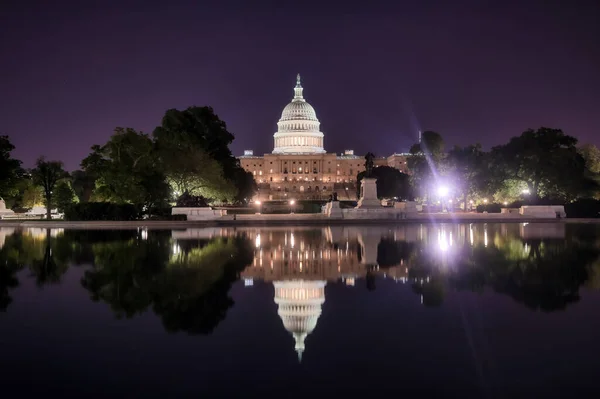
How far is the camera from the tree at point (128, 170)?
50.8 m

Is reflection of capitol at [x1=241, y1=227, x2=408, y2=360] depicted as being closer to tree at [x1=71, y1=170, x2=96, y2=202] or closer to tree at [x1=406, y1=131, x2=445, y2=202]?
tree at [x1=406, y1=131, x2=445, y2=202]

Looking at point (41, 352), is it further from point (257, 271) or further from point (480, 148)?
point (480, 148)

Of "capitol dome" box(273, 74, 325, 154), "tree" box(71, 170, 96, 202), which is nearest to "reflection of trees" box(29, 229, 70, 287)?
"tree" box(71, 170, 96, 202)

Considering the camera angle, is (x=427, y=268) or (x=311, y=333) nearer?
(x=311, y=333)

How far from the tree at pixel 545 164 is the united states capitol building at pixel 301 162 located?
9897cm

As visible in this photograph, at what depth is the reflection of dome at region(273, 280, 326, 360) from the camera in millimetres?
10266

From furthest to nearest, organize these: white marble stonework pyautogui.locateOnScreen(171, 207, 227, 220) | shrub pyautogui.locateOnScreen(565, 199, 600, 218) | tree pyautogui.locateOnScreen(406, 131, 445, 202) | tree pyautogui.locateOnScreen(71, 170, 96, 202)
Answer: tree pyautogui.locateOnScreen(71, 170, 96, 202) → tree pyautogui.locateOnScreen(406, 131, 445, 202) → shrub pyautogui.locateOnScreen(565, 199, 600, 218) → white marble stonework pyautogui.locateOnScreen(171, 207, 227, 220)

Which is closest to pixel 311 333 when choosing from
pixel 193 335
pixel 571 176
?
pixel 193 335

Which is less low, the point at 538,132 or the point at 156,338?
the point at 538,132

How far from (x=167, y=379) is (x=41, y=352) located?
2.36 m

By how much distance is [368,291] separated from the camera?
14.0 m

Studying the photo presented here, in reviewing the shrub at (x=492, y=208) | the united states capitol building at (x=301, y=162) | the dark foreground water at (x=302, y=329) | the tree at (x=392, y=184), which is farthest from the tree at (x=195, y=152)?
the united states capitol building at (x=301, y=162)

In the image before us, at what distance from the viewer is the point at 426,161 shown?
77.4 meters

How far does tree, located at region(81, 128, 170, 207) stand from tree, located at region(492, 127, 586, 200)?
34661 millimetres
